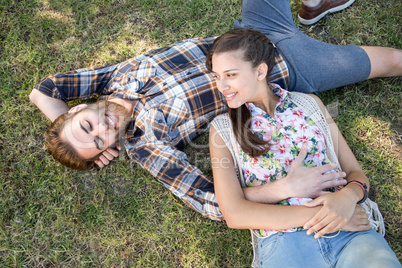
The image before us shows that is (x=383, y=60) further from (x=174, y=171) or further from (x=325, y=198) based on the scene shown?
(x=174, y=171)

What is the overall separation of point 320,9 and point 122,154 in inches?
116

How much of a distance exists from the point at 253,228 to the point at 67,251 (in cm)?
208

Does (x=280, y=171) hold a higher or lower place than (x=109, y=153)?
higher

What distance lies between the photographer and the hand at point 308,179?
2553 mm

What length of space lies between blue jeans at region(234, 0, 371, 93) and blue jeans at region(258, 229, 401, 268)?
1.55m

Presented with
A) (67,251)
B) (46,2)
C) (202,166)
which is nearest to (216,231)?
(202,166)

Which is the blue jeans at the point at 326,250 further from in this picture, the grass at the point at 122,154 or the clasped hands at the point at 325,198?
the grass at the point at 122,154

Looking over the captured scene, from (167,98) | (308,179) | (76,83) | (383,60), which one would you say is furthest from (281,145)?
(76,83)

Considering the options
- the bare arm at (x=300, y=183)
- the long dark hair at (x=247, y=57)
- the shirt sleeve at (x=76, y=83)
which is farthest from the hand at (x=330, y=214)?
the shirt sleeve at (x=76, y=83)

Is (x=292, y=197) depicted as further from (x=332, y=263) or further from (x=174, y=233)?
(x=174, y=233)

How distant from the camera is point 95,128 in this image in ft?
9.90

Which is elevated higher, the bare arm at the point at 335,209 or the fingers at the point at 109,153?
the bare arm at the point at 335,209

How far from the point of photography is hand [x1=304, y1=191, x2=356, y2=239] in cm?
242

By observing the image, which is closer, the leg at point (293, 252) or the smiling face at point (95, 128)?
the leg at point (293, 252)
